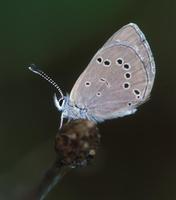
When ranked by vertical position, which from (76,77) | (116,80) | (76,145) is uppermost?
(76,145)

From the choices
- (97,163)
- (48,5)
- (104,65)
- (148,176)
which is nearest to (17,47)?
(48,5)

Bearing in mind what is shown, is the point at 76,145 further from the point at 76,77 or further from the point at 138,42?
the point at 76,77

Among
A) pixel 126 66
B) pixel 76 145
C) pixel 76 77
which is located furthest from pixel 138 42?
pixel 76 77

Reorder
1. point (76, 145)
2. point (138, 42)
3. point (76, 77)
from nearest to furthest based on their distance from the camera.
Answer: point (76, 145)
point (138, 42)
point (76, 77)

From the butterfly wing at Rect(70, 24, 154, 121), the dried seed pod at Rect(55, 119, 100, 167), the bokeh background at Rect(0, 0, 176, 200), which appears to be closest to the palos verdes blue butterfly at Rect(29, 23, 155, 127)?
the butterfly wing at Rect(70, 24, 154, 121)

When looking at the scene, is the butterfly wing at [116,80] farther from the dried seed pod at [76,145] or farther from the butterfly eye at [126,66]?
the dried seed pod at [76,145]

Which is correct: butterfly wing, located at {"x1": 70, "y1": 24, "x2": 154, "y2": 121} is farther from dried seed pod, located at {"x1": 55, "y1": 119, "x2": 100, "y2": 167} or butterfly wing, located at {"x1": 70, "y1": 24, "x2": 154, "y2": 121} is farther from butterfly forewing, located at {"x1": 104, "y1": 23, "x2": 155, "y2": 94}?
dried seed pod, located at {"x1": 55, "y1": 119, "x2": 100, "y2": 167}

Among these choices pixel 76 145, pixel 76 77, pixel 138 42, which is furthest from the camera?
pixel 76 77

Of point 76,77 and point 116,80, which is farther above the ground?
point 116,80

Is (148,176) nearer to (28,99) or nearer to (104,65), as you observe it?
(28,99)
